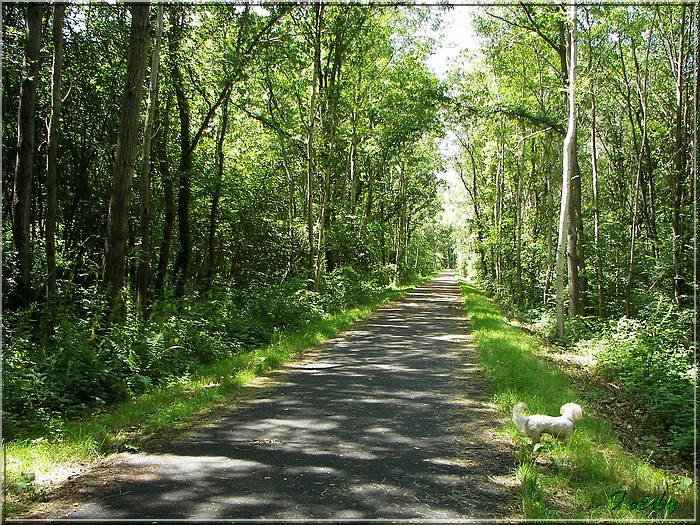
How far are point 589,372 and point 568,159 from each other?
6.05m

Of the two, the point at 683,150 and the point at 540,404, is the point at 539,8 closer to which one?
the point at 683,150

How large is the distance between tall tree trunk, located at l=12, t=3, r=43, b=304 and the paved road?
5625 mm

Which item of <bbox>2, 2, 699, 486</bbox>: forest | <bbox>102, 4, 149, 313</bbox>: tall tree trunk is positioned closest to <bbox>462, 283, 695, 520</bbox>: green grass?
<bbox>2, 2, 699, 486</bbox>: forest

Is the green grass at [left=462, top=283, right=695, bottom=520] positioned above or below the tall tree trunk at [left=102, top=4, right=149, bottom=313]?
below

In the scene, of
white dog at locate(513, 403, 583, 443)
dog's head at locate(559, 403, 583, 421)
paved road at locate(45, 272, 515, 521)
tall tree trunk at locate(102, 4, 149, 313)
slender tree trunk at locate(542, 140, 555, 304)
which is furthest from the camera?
slender tree trunk at locate(542, 140, 555, 304)

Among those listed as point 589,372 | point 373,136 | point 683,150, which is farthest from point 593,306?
point 373,136

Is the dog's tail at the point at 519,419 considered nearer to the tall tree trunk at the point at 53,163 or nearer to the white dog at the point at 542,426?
the white dog at the point at 542,426

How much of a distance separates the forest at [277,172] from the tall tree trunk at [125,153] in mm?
35

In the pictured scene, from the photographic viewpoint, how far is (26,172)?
34.0 feet

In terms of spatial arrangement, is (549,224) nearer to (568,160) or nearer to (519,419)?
(568,160)

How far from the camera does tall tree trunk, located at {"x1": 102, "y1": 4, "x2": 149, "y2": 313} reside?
8.82 metres

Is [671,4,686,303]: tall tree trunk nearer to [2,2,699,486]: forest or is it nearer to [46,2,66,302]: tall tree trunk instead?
[2,2,699,486]: forest

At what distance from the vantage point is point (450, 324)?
1681 cm

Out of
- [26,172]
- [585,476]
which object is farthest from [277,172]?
[585,476]
